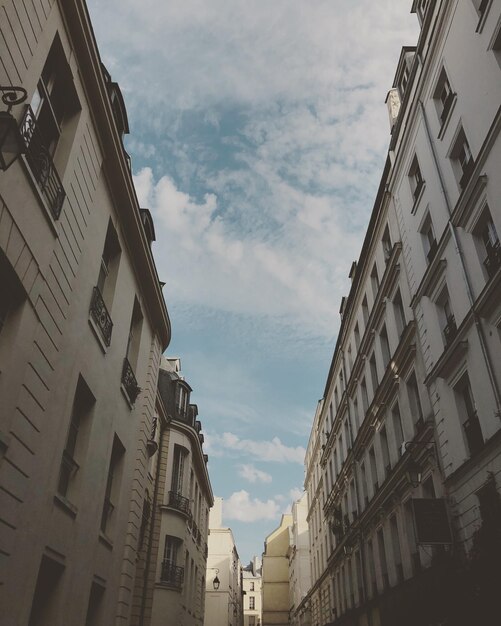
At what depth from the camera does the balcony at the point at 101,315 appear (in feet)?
37.0

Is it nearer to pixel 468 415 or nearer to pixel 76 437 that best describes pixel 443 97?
pixel 468 415

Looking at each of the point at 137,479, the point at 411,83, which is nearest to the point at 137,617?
the point at 137,479

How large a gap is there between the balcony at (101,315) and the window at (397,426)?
10.9 metres

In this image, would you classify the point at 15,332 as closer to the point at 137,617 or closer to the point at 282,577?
the point at 137,617

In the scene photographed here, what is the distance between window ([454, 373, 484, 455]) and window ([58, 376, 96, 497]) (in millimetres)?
8375

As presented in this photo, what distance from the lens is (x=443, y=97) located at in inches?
625

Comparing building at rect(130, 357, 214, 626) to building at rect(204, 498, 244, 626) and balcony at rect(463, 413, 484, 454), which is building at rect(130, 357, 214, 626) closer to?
balcony at rect(463, 413, 484, 454)

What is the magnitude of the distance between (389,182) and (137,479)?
1371 centimetres

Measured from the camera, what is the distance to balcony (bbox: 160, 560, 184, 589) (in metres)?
21.1

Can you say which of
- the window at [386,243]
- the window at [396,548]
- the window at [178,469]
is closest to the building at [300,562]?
the window at [178,469]

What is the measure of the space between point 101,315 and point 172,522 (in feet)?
45.1

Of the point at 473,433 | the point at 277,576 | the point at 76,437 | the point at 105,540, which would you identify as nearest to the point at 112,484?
the point at 105,540

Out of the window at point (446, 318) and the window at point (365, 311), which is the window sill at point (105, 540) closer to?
the window at point (446, 318)

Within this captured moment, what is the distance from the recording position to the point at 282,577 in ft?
235
